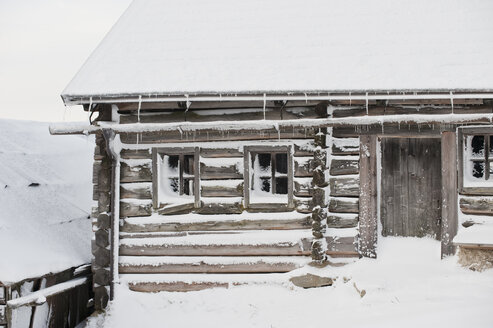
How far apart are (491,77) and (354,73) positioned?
6.44 feet

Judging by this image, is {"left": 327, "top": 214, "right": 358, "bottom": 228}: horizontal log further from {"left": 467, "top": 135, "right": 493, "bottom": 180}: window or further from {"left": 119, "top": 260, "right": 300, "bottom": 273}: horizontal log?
{"left": 467, "top": 135, "right": 493, "bottom": 180}: window

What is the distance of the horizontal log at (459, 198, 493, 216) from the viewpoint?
6.85 metres

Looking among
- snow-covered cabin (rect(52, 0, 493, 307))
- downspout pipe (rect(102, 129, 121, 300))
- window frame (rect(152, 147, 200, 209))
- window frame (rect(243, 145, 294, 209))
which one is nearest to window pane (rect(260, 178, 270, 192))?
snow-covered cabin (rect(52, 0, 493, 307))

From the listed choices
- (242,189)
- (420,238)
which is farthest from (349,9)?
(420,238)

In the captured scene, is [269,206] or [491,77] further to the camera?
[269,206]

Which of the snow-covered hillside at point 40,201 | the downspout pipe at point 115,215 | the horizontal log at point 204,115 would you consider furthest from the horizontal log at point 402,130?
the snow-covered hillside at point 40,201

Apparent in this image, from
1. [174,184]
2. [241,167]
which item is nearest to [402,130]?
[241,167]

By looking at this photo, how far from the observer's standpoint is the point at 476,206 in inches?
271

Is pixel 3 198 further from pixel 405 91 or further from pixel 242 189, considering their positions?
pixel 405 91

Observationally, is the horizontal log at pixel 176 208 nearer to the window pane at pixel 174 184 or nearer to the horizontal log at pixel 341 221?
the window pane at pixel 174 184

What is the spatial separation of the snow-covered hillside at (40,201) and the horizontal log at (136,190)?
1524mm

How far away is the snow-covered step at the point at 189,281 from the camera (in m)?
7.13

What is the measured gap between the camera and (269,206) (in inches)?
282

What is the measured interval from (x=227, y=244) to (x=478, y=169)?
464cm
